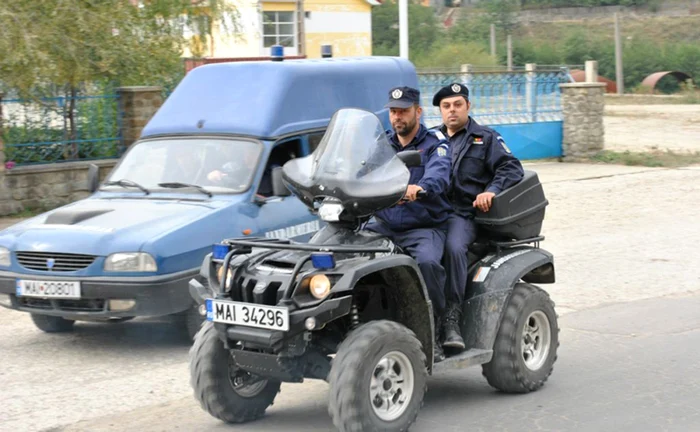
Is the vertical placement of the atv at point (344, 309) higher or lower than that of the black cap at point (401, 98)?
lower

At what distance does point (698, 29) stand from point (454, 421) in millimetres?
78584

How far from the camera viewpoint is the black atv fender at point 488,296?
6402 millimetres

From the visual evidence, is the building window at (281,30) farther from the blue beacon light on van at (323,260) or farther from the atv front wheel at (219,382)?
the blue beacon light on van at (323,260)

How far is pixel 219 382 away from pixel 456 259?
5.13 feet

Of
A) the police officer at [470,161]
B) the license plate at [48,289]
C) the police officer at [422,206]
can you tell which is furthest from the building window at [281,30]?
the police officer at [422,206]

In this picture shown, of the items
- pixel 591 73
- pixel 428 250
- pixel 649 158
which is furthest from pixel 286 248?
pixel 591 73

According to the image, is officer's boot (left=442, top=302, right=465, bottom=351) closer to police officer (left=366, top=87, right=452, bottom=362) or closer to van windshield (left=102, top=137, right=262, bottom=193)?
police officer (left=366, top=87, right=452, bottom=362)

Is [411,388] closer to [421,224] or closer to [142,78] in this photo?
[421,224]

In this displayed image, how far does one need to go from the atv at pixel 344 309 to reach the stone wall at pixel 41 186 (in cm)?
1003

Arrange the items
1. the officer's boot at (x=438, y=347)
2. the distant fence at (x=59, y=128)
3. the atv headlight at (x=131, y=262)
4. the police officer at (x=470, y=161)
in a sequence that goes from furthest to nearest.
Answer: the distant fence at (x=59, y=128) → the atv headlight at (x=131, y=262) → the police officer at (x=470, y=161) → the officer's boot at (x=438, y=347)

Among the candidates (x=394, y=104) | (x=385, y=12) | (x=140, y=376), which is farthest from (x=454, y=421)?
(x=385, y=12)

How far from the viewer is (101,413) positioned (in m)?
6.63

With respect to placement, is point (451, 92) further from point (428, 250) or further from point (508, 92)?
point (508, 92)

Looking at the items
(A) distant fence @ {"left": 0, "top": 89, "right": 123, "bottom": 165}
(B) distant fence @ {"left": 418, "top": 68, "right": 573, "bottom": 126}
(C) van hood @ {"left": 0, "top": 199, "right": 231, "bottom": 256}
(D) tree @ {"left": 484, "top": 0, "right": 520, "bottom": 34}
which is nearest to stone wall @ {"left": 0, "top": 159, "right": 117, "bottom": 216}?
(A) distant fence @ {"left": 0, "top": 89, "right": 123, "bottom": 165}
